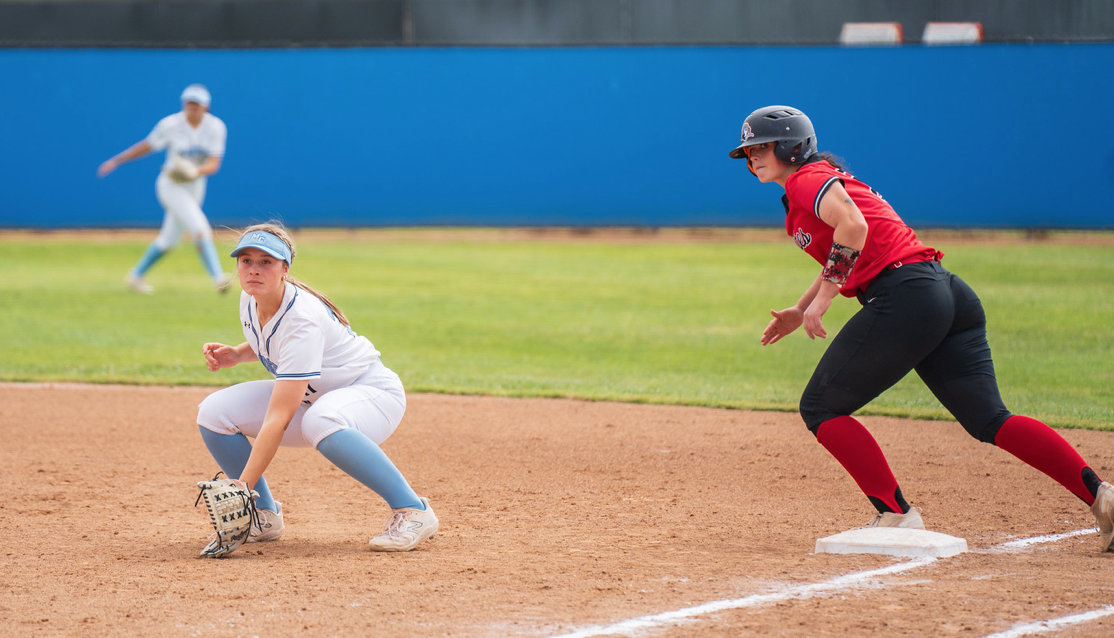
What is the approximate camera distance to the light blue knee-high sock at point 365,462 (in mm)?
3867

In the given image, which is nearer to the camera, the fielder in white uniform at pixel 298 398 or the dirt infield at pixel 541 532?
the dirt infield at pixel 541 532

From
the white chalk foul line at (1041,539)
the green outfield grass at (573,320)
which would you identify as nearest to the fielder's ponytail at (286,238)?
the white chalk foul line at (1041,539)

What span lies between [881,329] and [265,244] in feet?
7.03

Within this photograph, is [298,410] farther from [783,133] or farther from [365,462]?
[783,133]

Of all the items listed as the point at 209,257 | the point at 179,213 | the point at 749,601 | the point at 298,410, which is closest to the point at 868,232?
the point at 749,601

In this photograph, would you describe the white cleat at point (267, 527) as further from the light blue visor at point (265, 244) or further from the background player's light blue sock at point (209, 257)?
the background player's light blue sock at point (209, 257)

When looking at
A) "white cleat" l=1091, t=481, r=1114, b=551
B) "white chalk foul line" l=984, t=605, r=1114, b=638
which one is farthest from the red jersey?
"white chalk foul line" l=984, t=605, r=1114, b=638

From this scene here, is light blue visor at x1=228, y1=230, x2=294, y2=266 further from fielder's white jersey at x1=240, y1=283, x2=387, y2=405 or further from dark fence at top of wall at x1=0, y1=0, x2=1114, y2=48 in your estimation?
dark fence at top of wall at x1=0, y1=0, x2=1114, y2=48

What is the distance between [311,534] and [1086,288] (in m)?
10.7

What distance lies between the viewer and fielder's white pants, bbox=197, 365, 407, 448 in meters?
4.03

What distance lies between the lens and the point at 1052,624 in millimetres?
3092

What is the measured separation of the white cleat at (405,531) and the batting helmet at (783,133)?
70.6 inches

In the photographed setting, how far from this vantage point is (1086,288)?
12398mm

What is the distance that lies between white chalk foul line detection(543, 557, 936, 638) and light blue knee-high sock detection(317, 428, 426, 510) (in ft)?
3.73
